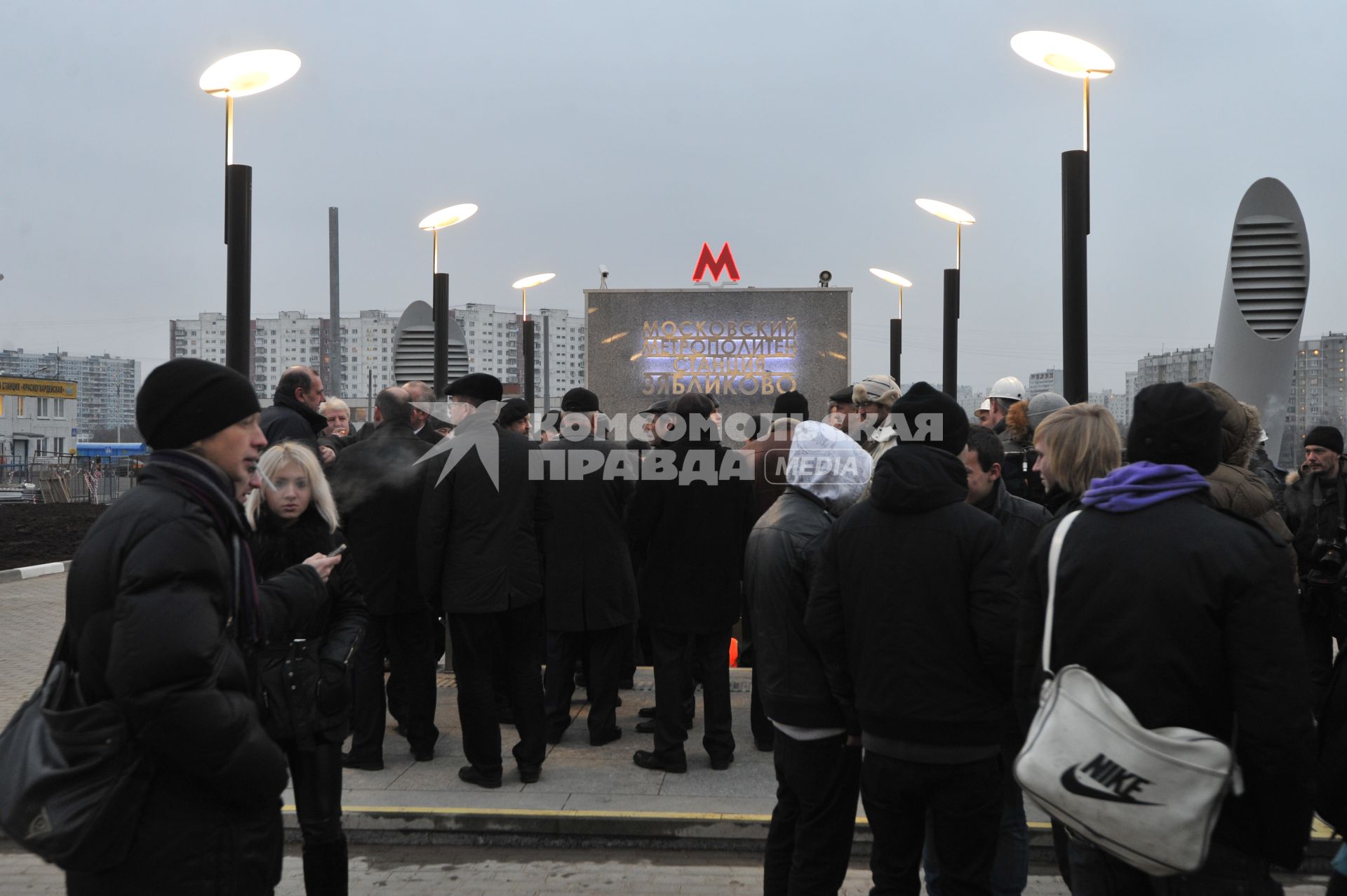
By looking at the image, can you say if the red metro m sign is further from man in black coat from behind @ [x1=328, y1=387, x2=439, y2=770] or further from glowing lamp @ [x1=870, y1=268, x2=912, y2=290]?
man in black coat from behind @ [x1=328, y1=387, x2=439, y2=770]

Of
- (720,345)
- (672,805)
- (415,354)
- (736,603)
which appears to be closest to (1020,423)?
(736,603)

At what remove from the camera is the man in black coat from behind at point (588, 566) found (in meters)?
6.95

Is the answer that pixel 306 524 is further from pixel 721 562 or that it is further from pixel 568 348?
pixel 568 348

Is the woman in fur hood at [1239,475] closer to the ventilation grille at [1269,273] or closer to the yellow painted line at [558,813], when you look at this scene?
the yellow painted line at [558,813]

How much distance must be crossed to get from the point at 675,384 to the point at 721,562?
18086mm

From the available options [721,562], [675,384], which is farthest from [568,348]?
[721,562]

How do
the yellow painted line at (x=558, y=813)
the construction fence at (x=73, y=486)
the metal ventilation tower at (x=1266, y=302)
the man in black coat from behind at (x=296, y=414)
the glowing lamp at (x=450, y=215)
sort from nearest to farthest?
the yellow painted line at (x=558, y=813), the man in black coat from behind at (x=296, y=414), the metal ventilation tower at (x=1266, y=302), the glowing lamp at (x=450, y=215), the construction fence at (x=73, y=486)

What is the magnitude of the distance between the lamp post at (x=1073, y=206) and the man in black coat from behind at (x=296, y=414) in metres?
4.34

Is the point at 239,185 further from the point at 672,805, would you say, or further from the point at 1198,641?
the point at 1198,641

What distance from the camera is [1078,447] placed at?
A: 391cm

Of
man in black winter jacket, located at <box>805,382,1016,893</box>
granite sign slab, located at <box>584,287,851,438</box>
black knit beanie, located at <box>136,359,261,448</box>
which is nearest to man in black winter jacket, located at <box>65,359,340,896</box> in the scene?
black knit beanie, located at <box>136,359,261,448</box>

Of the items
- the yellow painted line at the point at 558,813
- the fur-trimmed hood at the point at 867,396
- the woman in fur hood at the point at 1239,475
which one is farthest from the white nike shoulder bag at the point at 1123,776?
the fur-trimmed hood at the point at 867,396

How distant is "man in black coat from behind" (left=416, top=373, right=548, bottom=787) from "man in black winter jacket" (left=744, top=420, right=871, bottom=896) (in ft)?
7.13

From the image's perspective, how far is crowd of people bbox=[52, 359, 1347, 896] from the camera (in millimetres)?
2592
